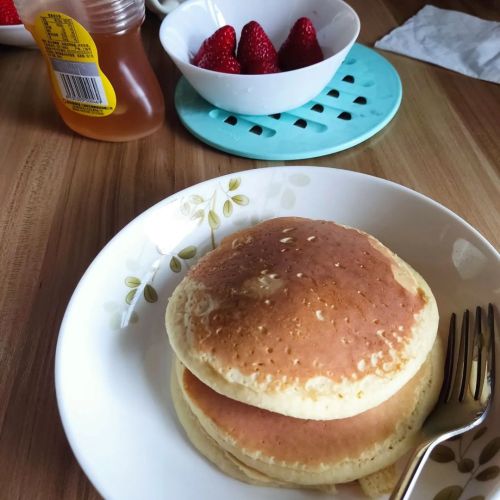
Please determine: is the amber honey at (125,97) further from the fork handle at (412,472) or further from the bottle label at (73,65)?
the fork handle at (412,472)

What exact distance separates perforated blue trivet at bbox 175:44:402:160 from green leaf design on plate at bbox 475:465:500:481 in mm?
A: 564

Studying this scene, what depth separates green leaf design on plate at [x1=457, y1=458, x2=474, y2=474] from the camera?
0.46 meters

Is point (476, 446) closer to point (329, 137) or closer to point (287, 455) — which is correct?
point (287, 455)

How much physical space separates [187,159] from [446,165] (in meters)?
0.46

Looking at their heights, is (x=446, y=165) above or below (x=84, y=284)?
below

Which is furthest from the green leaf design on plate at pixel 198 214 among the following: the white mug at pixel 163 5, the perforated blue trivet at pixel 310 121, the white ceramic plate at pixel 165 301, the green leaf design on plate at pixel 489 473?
the white mug at pixel 163 5

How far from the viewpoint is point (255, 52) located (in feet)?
2.92

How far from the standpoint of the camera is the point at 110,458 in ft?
1.54

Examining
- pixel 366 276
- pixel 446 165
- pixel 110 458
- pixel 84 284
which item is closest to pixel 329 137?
pixel 446 165

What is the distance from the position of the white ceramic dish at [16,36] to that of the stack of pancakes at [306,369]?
0.87 meters

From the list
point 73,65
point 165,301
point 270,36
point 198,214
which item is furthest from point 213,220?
point 270,36

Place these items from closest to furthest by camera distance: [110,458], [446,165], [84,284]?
[110,458] < [84,284] < [446,165]

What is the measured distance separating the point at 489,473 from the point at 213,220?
45 centimetres

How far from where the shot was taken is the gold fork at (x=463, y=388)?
1.54 ft
